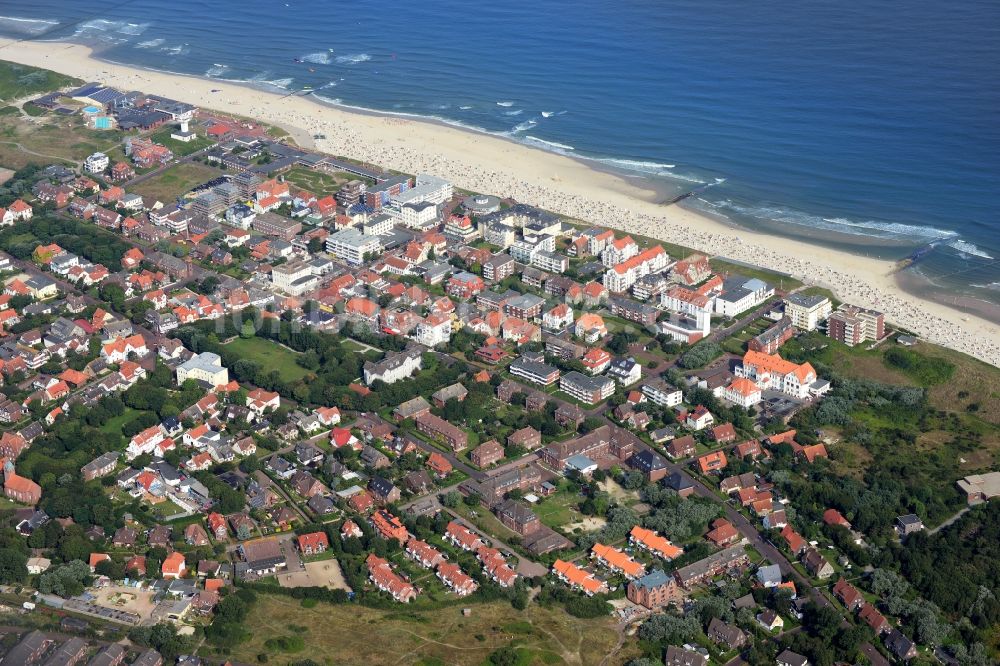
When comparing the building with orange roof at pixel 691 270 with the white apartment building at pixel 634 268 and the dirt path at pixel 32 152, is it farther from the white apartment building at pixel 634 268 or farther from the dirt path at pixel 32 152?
the dirt path at pixel 32 152

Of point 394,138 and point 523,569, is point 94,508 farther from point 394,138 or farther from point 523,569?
point 394,138

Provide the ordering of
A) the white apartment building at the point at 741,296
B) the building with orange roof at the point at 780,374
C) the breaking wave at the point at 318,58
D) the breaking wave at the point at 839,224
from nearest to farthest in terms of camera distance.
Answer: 1. the building with orange roof at the point at 780,374
2. the white apartment building at the point at 741,296
3. the breaking wave at the point at 839,224
4. the breaking wave at the point at 318,58

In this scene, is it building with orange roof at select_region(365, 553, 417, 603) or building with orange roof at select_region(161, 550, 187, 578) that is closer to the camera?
building with orange roof at select_region(365, 553, 417, 603)

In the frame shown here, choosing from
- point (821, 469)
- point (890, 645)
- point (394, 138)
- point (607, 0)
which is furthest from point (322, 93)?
point (890, 645)

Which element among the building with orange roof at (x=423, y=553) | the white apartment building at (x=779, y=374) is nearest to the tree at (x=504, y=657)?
the building with orange roof at (x=423, y=553)

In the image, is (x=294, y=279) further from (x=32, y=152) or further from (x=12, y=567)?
(x=32, y=152)

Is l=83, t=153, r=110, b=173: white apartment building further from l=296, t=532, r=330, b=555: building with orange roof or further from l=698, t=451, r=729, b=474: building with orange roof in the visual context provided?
l=698, t=451, r=729, b=474: building with orange roof

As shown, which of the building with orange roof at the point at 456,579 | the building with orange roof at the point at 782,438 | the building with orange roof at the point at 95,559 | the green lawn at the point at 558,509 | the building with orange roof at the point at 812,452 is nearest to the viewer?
the building with orange roof at the point at 456,579

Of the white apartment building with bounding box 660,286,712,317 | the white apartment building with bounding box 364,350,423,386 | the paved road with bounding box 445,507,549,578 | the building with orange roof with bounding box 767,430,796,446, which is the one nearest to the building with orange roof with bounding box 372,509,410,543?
the paved road with bounding box 445,507,549,578
